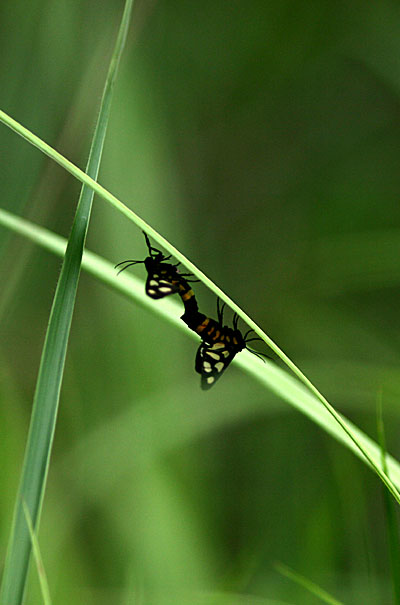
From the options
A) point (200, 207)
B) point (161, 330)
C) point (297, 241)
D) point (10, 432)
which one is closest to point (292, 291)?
point (297, 241)

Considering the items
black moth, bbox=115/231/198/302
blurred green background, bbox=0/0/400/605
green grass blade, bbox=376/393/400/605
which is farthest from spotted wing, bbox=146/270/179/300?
blurred green background, bbox=0/0/400/605

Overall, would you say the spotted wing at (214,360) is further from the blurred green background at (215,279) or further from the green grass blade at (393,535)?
the blurred green background at (215,279)

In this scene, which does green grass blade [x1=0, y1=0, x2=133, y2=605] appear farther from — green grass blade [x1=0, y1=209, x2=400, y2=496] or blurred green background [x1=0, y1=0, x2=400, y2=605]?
blurred green background [x1=0, y1=0, x2=400, y2=605]

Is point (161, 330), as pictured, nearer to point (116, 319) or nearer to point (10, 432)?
point (116, 319)

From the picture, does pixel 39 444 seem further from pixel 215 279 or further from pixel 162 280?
pixel 215 279

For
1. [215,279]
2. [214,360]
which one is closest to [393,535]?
[214,360]

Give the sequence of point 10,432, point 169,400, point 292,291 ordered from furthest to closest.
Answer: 1. point 292,291
2. point 169,400
3. point 10,432

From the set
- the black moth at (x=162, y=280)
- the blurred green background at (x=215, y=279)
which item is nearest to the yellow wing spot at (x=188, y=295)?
the black moth at (x=162, y=280)
